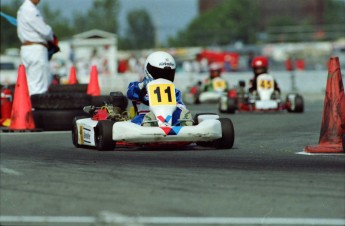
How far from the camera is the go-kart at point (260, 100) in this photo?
65.5 ft

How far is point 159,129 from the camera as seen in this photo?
9.84m

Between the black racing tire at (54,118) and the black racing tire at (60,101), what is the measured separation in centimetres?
6

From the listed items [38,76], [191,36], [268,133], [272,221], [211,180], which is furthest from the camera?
[191,36]

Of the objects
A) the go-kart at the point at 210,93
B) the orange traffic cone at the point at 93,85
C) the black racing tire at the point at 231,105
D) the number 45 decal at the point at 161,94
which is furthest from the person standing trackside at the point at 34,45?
the go-kart at the point at 210,93

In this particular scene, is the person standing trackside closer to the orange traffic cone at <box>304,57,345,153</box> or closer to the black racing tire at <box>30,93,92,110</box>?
the black racing tire at <box>30,93,92,110</box>

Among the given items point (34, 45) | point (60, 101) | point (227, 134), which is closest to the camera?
point (227, 134)

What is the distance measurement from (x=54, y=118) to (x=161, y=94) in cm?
393

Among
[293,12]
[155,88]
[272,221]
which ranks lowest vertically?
[272,221]

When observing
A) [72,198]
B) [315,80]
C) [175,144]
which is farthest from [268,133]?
[315,80]

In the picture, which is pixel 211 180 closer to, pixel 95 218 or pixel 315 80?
pixel 95 218

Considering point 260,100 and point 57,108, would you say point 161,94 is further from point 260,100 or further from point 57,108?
point 260,100

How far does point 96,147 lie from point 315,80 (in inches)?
1060

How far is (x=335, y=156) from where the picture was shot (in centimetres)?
922

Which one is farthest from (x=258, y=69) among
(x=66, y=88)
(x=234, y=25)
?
(x=234, y=25)
